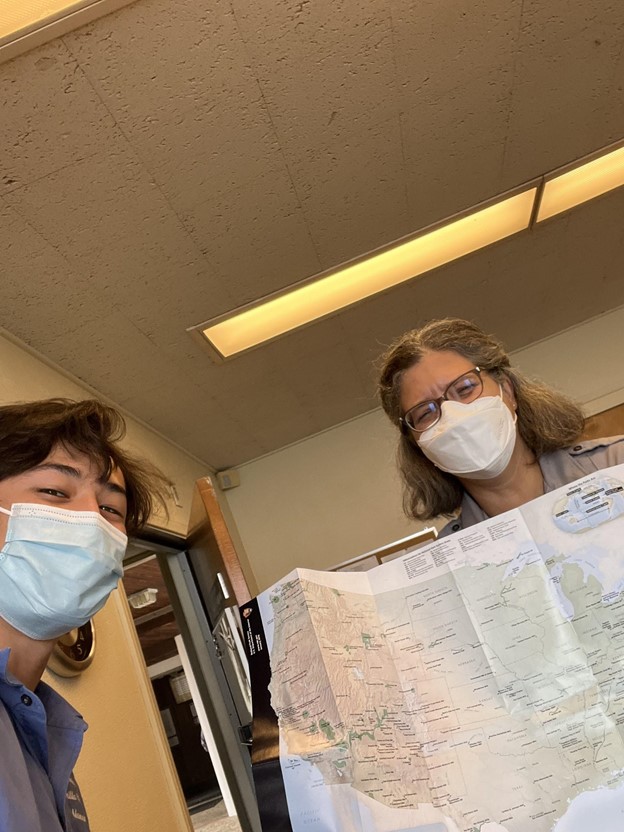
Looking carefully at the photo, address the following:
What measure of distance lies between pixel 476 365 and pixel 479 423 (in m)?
0.14

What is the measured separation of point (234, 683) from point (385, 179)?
6.99 ft

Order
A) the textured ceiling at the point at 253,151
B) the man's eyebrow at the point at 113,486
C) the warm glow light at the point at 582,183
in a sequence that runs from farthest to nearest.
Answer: the warm glow light at the point at 582,183 < the textured ceiling at the point at 253,151 < the man's eyebrow at the point at 113,486

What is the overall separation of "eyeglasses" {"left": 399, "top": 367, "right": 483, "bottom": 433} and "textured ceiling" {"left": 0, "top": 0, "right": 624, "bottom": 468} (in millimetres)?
999

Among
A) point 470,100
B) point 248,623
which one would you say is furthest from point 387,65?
point 248,623

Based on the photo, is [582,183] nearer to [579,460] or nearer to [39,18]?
[579,460]

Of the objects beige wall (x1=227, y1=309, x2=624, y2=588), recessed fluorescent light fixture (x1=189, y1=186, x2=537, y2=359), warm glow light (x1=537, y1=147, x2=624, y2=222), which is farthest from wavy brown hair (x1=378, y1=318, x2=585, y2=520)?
beige wall (x1=227, y1=309, x2=624, y2=588)

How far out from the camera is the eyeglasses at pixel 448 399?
140cm

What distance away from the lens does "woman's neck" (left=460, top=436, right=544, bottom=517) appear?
1.37 meters

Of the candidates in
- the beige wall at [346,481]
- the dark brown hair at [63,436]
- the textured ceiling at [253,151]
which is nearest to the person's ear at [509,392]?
the dark brown hair at [63,436]

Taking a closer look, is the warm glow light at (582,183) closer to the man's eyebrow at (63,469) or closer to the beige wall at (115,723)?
the beige wall at (115,723)

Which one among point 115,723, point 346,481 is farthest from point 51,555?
point 346,481

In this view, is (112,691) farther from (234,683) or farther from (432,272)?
(432,272)

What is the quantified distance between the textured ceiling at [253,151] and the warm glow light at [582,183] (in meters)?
0.12

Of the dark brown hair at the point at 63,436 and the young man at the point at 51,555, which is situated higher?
the dark brown hair at the point at 63,436
